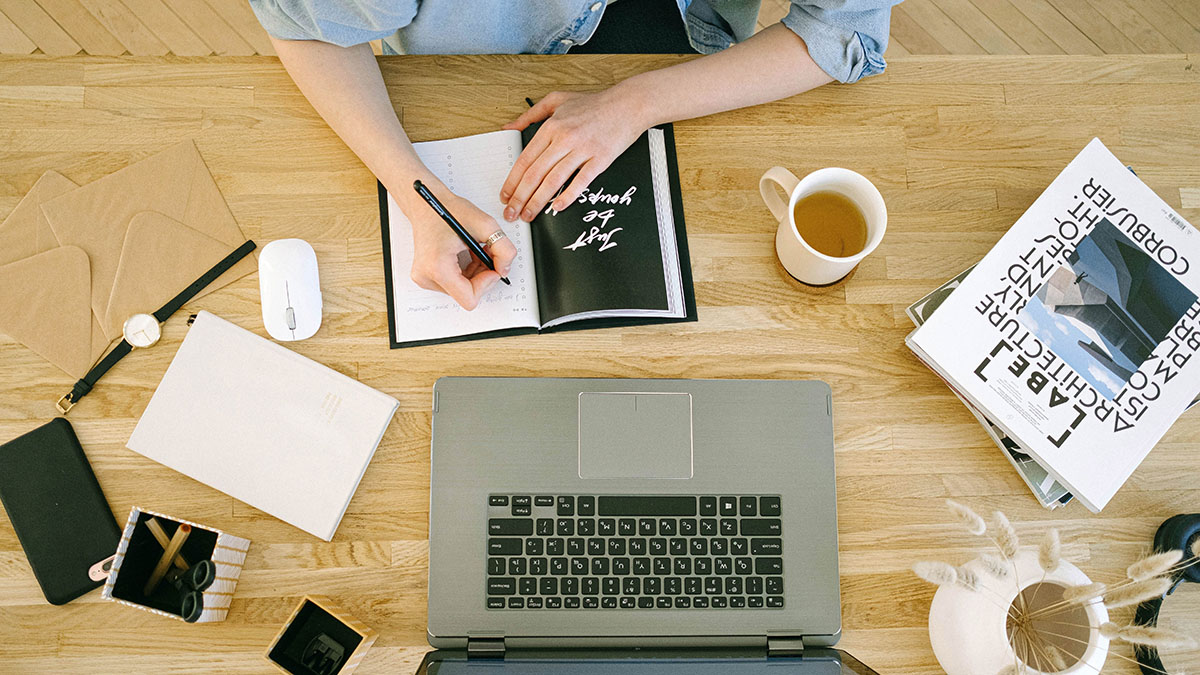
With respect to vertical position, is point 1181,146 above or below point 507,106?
above

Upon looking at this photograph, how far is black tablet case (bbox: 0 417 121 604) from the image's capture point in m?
0.74

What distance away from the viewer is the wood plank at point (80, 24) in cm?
167

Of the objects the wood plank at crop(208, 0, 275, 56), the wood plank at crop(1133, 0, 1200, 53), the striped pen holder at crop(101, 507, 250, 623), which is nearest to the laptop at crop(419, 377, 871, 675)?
the striped pen holder at crop(101, 507, 250, 623)

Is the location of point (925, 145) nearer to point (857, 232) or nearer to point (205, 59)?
point (857, 232)

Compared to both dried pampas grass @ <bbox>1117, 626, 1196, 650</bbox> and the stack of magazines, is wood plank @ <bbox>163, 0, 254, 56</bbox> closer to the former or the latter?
the stack of magazines

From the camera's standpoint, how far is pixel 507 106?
0.89 meters

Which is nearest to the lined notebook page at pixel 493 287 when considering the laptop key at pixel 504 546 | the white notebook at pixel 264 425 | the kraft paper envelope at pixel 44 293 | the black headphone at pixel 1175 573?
the white notebook at pixel 264 425

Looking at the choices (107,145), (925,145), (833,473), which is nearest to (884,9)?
(925,145)

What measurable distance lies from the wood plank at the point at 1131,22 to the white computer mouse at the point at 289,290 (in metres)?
2.02

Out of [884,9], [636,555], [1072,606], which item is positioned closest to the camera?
[1072,606]

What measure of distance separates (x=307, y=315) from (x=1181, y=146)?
1.08 meters

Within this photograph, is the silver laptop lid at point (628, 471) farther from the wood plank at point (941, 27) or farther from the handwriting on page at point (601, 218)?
the wood plank at point (941, 27)

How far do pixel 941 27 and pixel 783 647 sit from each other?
5.44 feet

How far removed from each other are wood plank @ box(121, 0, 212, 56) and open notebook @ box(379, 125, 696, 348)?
120cm
